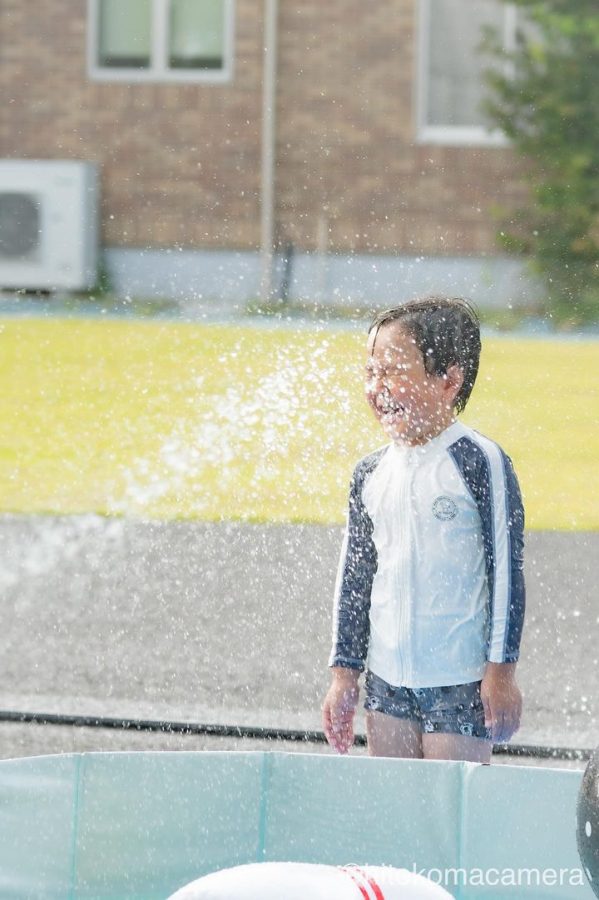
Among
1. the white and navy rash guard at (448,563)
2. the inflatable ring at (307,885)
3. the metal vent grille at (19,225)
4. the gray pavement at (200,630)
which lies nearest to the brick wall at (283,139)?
the metal vent grille at (19,225)

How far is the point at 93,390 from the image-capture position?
10.8 metres

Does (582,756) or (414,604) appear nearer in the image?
(414,604)

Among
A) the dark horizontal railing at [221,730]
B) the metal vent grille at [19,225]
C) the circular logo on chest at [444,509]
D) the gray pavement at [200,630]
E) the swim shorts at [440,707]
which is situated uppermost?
the circular logo on chest at [444,509]

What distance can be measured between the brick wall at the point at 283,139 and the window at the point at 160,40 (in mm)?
109

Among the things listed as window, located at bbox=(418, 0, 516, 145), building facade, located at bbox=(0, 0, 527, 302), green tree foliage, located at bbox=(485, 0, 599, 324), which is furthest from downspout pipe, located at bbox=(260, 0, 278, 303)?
green tree foliage, located at bbox=(485, 0, 599, 324)

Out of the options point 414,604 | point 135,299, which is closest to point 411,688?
point 414,604

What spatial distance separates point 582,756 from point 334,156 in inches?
392

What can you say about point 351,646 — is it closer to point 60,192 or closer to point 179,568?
point 179,568

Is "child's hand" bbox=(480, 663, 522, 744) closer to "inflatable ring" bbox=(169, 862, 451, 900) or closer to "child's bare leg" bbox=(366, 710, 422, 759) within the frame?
"child's bare leg" bbox=(366, 710, 422, 759)

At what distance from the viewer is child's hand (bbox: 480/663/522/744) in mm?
2232

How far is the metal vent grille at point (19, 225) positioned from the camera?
13195mm

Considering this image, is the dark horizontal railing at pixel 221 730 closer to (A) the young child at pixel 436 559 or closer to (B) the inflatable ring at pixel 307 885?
(A) the young child at pixel 436 559

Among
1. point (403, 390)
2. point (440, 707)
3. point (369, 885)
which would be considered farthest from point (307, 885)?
point (403, 390)

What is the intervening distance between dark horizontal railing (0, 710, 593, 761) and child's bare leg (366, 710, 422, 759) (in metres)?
0.97
